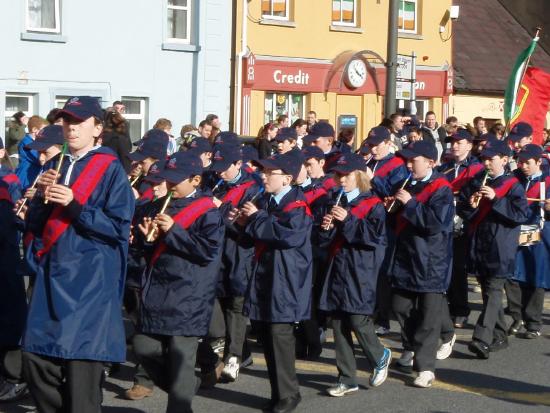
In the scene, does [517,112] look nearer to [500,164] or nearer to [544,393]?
[500,164]

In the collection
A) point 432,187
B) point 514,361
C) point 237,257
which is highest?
point 432,187

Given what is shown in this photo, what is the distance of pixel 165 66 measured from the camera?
26.3 metres

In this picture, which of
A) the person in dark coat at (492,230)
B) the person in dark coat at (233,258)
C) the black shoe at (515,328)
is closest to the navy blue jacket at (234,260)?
the person in dark coat at (233,258)

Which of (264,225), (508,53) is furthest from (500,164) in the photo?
(508,53)

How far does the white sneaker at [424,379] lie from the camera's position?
32.0 ft

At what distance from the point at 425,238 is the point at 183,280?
8.62 ft

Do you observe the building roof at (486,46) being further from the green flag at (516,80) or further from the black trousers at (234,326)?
the black trousers at (234,326)

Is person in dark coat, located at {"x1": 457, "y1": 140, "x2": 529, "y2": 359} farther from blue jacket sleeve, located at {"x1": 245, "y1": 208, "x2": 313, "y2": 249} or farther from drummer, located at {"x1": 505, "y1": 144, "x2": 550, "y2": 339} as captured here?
blue jacket sleeve, located at {"x1": 245, "y1": 208, "x2": 313, "y2": 249}

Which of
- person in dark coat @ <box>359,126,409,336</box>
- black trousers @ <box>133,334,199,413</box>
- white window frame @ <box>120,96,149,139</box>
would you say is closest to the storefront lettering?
white window frame @ <box>120,96,149,139</box>

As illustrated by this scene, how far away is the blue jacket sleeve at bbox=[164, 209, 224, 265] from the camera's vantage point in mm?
7953

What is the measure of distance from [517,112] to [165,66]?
1019 cm

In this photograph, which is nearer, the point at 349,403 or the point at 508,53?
the point at 349,403

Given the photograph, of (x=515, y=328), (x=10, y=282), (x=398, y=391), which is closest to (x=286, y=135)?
(x=515, y=328)

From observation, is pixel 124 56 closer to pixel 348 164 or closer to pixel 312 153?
pixel 312 153
